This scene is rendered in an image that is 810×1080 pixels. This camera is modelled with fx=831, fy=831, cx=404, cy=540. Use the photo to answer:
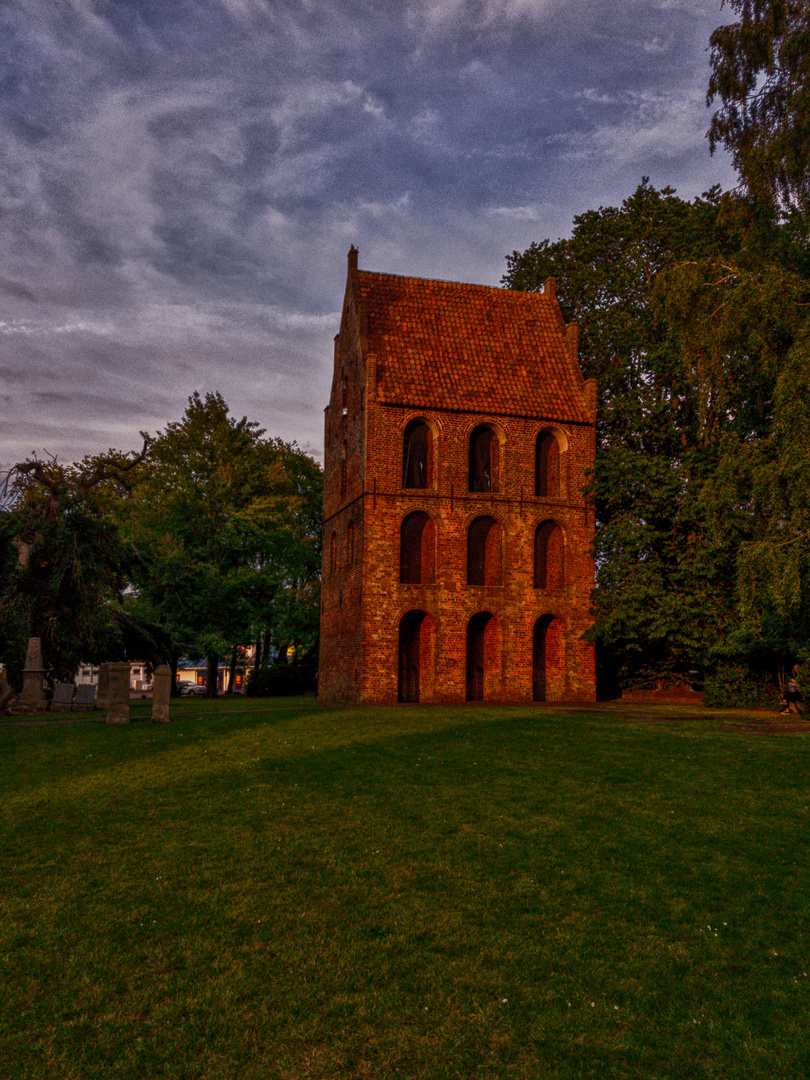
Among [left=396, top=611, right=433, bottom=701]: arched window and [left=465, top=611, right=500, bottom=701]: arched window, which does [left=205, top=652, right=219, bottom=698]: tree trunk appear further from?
[left=465, top=611, right=500, bottom=701]: arched window

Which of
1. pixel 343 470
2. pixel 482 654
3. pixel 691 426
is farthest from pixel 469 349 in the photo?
pixel 482 654

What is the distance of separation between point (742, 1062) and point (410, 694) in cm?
2649

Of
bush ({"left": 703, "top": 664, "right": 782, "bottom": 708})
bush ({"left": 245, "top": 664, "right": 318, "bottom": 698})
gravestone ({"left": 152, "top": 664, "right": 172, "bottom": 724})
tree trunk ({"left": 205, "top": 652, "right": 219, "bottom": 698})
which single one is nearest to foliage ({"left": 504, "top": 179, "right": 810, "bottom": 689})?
bush ({"left": 703, "top": 664, "right": 782, "bottom": 708})

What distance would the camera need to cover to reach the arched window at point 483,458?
1257 inches

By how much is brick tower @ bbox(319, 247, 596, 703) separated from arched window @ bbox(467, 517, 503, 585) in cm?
5

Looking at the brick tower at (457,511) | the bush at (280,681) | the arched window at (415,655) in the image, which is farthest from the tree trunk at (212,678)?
the arched window at (415,655)

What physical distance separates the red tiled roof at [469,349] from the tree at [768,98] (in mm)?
11646

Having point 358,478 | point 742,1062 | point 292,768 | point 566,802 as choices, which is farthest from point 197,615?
point 742,1062

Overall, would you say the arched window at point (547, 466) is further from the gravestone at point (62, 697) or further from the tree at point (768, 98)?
the gravestone at point (62, 697)

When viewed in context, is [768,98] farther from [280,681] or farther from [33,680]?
[280,681]

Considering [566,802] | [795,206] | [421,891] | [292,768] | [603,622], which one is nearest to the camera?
[421,891]

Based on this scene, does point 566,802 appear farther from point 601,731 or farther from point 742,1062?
point 601,731

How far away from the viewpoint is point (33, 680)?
2384cm

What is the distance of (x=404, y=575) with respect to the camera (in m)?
30.8
